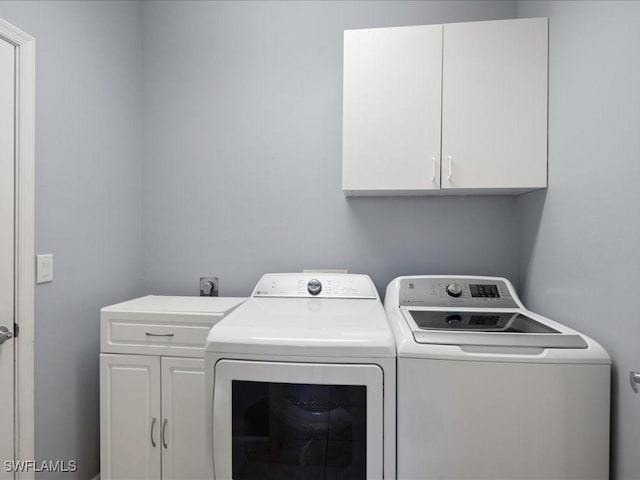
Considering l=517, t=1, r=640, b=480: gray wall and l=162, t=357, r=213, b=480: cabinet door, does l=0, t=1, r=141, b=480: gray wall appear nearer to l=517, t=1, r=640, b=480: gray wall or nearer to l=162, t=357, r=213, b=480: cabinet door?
l=162, t=357, r=213, b=480: cabinet door

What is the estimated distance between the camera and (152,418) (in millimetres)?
1511

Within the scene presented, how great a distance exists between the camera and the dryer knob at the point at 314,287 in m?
1.63

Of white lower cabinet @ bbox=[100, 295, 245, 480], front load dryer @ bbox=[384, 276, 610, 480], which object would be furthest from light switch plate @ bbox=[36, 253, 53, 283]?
front load dryer @ bbox=[384, 276, 610, 480]

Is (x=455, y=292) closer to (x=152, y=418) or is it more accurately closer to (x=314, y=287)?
(x=314, y=287)

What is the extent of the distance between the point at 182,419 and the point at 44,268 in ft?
2.83

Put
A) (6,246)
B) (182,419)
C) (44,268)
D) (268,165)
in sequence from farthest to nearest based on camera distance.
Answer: (268,165), (182,419), (44,268), (6,246)

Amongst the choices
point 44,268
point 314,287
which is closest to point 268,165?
point 314,287

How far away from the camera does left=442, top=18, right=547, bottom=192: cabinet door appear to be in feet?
4.64

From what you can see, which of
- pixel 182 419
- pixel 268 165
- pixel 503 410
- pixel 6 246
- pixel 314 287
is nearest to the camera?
pixel 503 410

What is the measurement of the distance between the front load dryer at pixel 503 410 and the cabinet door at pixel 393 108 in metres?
0.77

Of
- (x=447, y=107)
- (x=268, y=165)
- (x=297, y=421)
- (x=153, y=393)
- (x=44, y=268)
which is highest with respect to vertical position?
(x=447, y=107)

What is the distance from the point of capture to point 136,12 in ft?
6.40

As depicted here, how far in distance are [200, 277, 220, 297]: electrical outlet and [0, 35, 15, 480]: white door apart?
826 millimetres

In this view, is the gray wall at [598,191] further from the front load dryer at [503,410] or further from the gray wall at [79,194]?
the gray wall at [79,194]
